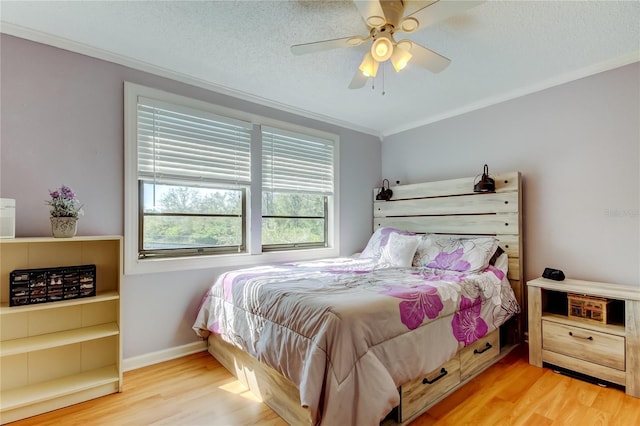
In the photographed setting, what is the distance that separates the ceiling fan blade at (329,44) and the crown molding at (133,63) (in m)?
1.27

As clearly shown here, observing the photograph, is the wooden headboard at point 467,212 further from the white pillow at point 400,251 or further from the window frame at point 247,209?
the window frame at point 247,209

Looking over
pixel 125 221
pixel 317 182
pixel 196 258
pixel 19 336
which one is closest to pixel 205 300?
pixel 196 258

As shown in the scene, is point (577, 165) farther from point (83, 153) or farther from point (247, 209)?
point (83, 153)

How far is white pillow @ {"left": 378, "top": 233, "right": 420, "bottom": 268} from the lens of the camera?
294 cm

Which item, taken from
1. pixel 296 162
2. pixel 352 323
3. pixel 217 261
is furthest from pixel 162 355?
pixel 296 162

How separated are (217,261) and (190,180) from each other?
0.77 metres

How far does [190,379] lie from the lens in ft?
7.34

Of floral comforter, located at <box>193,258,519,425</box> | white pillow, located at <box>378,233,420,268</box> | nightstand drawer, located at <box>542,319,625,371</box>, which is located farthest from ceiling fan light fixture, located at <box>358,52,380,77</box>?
nightstand drawer, located at <box>542,319,625,371</box>

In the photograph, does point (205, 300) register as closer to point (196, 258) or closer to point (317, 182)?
point (196, 258)

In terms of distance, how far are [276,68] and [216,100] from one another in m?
0.71

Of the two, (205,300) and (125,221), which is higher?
(125,221)

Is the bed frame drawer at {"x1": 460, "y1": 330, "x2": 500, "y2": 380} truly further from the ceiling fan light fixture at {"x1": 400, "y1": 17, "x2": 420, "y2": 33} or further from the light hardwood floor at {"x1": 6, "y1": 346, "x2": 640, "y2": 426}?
the ceiling fan light fixture at {"x1": 400, "y1": 17, "x2": 420, "y2": 33}

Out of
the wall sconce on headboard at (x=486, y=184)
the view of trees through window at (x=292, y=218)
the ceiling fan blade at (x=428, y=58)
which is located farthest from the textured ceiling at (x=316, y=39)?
the view of trees through window at (x=292, y=218)

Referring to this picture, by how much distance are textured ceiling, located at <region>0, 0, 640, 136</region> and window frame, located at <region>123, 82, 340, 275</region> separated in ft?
0.72
